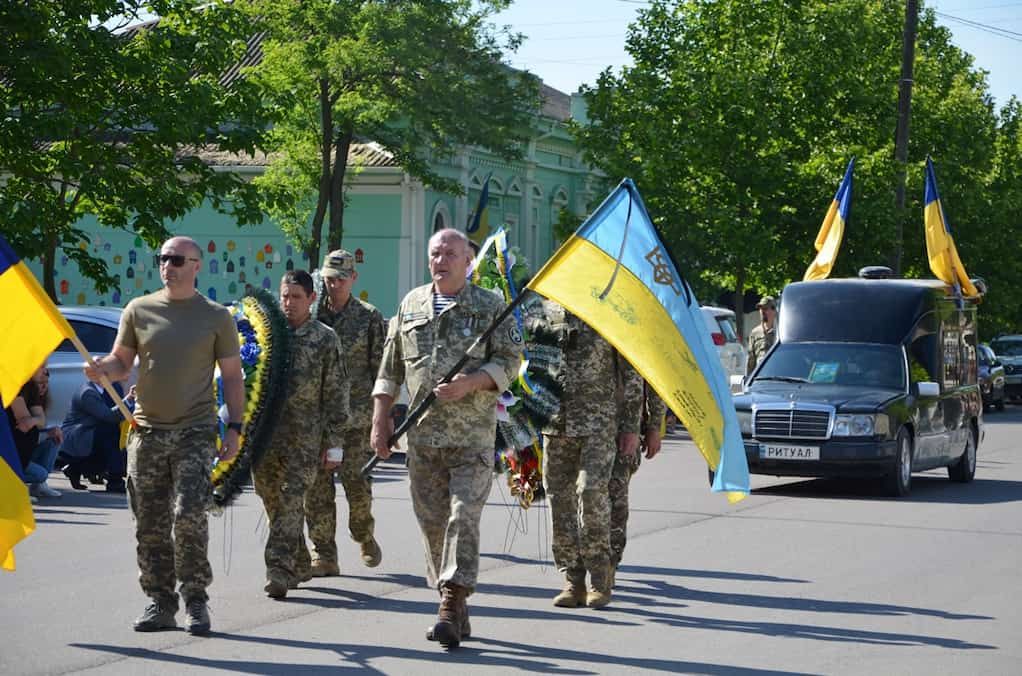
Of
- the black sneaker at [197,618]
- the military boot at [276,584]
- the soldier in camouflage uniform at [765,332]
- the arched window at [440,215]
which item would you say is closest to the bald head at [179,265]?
the black sneaker at [197,618]

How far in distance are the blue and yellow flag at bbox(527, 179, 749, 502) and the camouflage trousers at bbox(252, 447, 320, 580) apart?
1.87 metres

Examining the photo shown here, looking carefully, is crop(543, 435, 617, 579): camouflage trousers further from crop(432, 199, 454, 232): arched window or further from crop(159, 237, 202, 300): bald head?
crop(432, 199, 454, 232): arched window

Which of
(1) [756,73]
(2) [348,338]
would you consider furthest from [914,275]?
(2) [348,338]

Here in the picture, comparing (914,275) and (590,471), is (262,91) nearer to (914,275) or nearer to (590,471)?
(590,471)

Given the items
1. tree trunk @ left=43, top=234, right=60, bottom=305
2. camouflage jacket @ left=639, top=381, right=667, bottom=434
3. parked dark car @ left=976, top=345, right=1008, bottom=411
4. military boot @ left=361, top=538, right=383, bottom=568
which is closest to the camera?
camouflage jacket @ left=639, top=381, right=667, bottom=434

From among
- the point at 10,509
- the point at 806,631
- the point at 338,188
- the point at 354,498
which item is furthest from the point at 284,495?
the point at 338,188

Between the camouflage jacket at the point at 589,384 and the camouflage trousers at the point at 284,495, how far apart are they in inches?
55.0

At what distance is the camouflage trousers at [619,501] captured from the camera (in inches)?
389

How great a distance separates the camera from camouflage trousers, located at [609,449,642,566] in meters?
9.88

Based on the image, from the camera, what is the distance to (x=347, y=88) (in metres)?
36.9

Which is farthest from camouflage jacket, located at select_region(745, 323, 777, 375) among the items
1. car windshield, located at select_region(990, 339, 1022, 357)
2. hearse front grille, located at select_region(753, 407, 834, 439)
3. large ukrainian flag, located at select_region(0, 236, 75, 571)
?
car windshield, located at select_region(990, 339, 1022, 357)

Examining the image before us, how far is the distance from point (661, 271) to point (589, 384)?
96 cm

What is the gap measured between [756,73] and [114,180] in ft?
64.2

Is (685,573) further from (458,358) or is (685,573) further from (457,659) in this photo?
(457,659)
